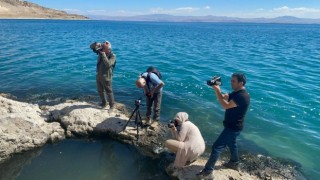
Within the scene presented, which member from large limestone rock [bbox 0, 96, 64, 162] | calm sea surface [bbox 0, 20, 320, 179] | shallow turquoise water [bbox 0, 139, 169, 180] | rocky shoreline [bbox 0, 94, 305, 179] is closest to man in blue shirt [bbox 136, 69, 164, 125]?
rocky shoreline [bbox 0, 94, 305, 179]

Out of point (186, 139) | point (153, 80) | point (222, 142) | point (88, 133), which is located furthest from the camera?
point (88, 133)

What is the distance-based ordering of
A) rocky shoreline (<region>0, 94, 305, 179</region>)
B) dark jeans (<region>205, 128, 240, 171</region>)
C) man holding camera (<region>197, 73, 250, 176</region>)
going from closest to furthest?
man holding camera (<region>197, 73, 250, 176</region>)
dark jeans (<region>205, 128, 240, 171</region>)
rocky shoreline (<region>0, 94, 305, 179</region>)

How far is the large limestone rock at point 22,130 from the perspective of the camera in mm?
9219

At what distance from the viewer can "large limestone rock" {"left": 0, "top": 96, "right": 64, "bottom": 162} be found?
30.2 ft

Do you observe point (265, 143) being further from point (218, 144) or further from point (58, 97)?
point (58, 97)

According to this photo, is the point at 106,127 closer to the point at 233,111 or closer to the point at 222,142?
the point at 222,142

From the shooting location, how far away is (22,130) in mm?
9703

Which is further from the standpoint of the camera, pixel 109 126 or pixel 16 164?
pixel 109 126

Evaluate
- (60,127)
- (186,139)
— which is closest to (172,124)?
(186,139)

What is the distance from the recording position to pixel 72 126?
10273mm

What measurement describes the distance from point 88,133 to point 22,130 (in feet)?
6.61

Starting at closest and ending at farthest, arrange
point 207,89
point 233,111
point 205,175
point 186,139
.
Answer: point 233,111
point 205,175
point 186,139
point 207,89

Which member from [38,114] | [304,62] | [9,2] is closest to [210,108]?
[38,114]

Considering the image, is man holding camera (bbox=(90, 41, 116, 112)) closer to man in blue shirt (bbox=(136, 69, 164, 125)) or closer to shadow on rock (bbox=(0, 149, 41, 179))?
man in blue shirt (bbox=(136, 69, 164, 125))
